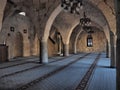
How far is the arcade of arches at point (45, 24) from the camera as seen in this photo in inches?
483

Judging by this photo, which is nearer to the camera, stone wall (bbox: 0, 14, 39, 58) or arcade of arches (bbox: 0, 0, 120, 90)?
arcade of arches (bbox: 0, 0, 120, 90)

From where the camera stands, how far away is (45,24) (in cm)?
1595

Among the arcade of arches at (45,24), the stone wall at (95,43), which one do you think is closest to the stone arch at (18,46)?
the arcade of arches at (45,24)

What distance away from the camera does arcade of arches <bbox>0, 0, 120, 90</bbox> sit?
12.3 m

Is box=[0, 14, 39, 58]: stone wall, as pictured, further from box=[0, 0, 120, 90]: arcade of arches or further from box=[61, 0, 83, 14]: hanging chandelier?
box=[61, 0, 83, 14]: hanging chandelier

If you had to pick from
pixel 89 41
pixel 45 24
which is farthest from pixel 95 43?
pixel 45 24

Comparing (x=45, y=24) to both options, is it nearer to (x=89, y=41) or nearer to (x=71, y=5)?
(x=71, y=5)

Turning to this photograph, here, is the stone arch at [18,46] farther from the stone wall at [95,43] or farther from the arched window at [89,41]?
the arched window at [89,41]

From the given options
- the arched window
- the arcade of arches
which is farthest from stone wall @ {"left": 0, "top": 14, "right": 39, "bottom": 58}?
the arched window

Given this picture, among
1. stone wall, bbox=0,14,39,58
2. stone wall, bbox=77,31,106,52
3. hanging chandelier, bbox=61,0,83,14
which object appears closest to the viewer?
hanging chandelier, bbox=61,0,83,14

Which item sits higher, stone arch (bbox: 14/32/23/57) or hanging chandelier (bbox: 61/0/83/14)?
hanging chandelier (bbox: 61/0/83/14)

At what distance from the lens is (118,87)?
3.53 meters

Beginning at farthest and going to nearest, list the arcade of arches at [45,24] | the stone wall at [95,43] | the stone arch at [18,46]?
1. the stone wall at [95,43]
2. the stone arch at [18,46]
3. the arcade of arches at [45,24]

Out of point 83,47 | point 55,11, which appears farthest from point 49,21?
point 83,47
